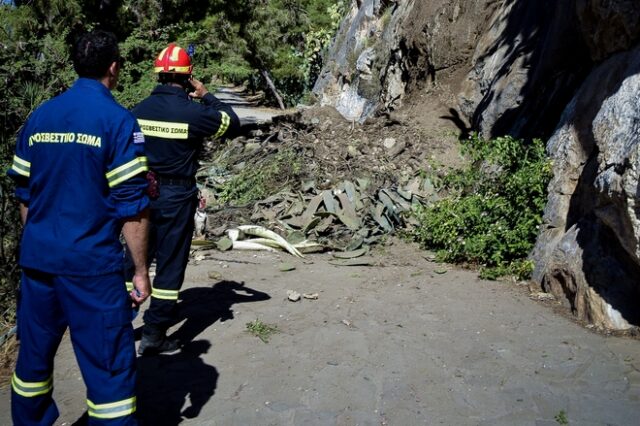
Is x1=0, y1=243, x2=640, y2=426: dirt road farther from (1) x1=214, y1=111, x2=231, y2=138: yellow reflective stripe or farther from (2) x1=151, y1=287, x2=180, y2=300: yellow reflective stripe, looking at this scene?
(1) x1=214, y1=111, x2=231, y2=138: yellow reflective stripe

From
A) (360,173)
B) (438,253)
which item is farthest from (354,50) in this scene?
(438,253)

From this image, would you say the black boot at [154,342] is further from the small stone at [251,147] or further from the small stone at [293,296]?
the small stone at [251,147]

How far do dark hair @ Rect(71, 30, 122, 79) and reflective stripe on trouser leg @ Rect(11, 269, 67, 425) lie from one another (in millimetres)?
967

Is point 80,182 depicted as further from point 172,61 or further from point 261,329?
point 261,329

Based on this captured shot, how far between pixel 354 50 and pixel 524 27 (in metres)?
8.14

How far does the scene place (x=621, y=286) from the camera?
530cm

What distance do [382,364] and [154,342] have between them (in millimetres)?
1632

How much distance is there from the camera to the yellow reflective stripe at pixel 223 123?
4949 mm

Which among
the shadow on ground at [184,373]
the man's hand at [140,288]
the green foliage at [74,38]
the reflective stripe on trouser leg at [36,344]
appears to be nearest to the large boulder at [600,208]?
the shadow on ground at [184,373]

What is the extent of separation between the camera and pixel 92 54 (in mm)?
3285

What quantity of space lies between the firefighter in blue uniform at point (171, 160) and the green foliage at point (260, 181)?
482cm

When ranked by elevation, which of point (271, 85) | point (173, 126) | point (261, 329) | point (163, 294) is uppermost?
point (271, 85)

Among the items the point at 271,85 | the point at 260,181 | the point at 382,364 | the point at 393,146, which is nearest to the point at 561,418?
the point at 382,364

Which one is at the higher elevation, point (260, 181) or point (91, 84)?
point (91, 84)
